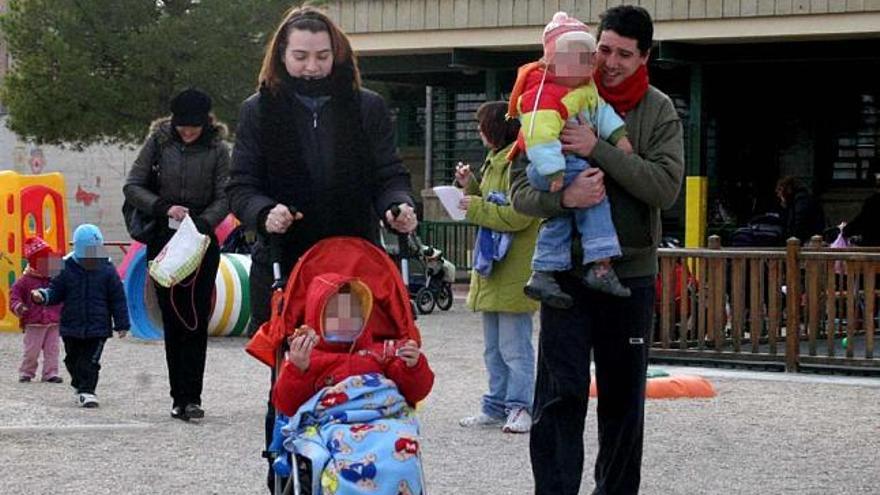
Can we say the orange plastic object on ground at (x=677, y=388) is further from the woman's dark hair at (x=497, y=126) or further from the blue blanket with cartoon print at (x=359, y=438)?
the blue blanket with cartoon print at (x=359, y=438)

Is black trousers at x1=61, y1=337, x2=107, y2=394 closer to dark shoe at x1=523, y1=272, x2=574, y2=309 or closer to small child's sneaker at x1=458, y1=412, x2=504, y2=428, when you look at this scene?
small child's sneaker at x1=458, y1=412, x2=504, y2=428

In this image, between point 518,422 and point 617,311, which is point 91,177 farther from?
point 617,311

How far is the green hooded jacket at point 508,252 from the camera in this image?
9945 mm

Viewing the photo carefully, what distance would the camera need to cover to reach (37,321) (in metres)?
12.9

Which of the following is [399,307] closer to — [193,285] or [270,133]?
[270,133]

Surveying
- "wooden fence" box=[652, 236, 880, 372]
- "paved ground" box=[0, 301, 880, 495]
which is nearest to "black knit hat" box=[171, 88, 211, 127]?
"paved ground" box=[0, 301, 880, 495]

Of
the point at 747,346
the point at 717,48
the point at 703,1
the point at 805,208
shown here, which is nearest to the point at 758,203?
the point at 717,48

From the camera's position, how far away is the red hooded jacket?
5.96 meters

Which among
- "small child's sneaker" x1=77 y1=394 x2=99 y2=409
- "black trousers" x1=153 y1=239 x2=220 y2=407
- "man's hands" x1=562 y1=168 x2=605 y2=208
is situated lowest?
"small child's sneaker" x1=77 y1=394 x2=99 y2=409

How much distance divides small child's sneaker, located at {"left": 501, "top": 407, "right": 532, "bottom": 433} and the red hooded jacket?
3886 mm

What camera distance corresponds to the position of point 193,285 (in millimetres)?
10164

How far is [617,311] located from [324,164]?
126cm

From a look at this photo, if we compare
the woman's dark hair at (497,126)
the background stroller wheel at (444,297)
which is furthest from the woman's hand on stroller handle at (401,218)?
the background stroller wheel at (444,297)

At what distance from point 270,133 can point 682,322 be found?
837 centimetres
